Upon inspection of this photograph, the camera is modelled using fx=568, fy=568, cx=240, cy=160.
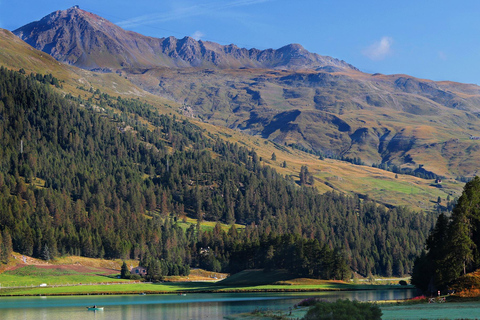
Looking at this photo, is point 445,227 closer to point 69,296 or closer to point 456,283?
point 456,283

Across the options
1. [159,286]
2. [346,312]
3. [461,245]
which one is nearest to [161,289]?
[159,286]

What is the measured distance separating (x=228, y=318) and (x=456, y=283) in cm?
4034

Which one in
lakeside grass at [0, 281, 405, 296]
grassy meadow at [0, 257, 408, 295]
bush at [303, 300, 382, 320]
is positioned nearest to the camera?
bush at [303, 300, 382, 320]

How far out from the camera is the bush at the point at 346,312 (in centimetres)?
6938

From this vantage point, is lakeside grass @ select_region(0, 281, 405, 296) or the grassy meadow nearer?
lakeside grass @ select_region(0, 281, 405, 296)

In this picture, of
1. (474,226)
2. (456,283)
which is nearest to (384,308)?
(456,283)

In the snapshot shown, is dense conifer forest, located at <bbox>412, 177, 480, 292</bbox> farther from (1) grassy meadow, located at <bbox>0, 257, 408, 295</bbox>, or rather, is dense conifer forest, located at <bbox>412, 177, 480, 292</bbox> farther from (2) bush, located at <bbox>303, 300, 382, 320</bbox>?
(1) grassy meadow, located at <bbox>0, 257, 408, 295</bbox>

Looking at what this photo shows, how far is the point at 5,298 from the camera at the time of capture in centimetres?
15512

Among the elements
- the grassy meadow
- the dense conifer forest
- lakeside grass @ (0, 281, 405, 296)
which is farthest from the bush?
the grassy meadow

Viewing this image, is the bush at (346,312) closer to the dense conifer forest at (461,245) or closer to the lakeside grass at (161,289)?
the dense conifer forest at (461,245)

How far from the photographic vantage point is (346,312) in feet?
232

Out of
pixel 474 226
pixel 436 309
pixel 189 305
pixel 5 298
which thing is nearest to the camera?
pixel 436 309

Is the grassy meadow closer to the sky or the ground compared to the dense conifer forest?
closer to the ground

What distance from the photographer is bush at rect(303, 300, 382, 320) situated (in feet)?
228
